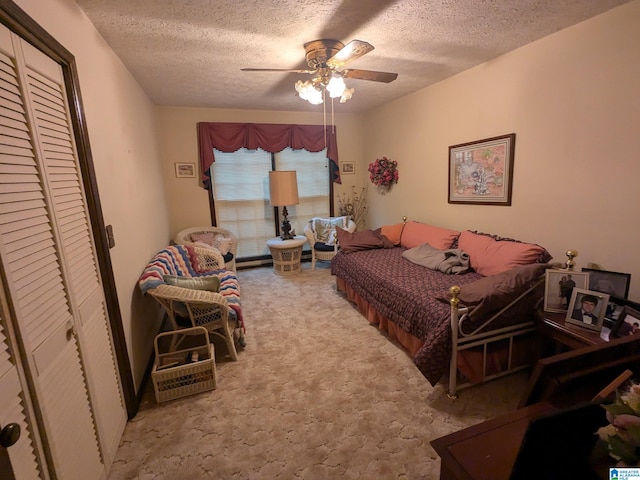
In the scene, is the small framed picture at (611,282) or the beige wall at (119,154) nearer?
the beige wall at (119,154)

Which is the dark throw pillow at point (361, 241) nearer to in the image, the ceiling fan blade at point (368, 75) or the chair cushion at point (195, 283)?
the chair cushion at point (195, 283)

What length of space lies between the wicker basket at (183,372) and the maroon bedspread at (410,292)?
1.43 metres

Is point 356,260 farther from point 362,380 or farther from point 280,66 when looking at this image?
point 280,66

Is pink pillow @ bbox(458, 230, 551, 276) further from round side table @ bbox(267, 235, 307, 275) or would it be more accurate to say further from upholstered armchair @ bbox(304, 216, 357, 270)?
round side table @ bbox(267, 235, 307, 275)

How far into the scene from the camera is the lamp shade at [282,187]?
4.48 meters

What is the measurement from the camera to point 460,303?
197 centimetres

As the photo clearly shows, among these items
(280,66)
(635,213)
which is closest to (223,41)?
(280,66)

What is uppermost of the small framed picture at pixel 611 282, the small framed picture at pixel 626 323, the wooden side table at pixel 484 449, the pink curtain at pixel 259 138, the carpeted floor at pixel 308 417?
the pink curtain at pixel 259 138

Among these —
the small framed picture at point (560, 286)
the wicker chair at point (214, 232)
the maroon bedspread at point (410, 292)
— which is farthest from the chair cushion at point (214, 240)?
the small framed picture at point (560, 286)

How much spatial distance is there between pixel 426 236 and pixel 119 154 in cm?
311

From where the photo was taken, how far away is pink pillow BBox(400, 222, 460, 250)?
3332 mm

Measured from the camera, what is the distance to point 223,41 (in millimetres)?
2254

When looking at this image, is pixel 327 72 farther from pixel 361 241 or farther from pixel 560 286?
pixel 560 286

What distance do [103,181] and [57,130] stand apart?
0.50 metres
